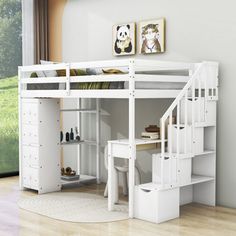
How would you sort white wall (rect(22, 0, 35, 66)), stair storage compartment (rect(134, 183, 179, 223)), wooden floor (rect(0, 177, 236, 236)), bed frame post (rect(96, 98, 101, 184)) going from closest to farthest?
wooden floor (rect(0, 177, 236, 236)) → stair storage compartment (rect(134, 183, 179, 223)) → bed frame post (rect(96, 98, 101, 184)) → white wall (rect(22, 0, 35, 66))

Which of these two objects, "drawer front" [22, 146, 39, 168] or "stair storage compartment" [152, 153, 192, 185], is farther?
"drawer front" [22, 146, 39, 168]

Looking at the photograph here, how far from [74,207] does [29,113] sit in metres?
1.25

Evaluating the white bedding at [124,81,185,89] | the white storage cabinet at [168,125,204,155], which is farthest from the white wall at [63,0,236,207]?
the white bedding at [124,81,185,89]

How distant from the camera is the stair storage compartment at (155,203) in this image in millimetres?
4129

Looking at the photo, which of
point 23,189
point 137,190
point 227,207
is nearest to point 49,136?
point 23,189

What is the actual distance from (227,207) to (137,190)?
3.29 ft

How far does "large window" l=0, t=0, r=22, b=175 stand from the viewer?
6.64 meters

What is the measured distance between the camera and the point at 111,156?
444cm

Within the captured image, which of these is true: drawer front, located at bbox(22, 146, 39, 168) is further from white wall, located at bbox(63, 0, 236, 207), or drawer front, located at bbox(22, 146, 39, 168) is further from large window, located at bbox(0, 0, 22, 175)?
large window, located at bbox(0, 0, 22, 175)

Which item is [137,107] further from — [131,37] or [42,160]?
[42,160]

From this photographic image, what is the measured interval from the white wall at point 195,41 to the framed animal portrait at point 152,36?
→ 0.06 metres

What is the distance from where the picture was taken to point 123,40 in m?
5.59

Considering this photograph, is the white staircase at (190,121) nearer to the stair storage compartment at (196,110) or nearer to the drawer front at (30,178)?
the stair storage compartment at (196,110)

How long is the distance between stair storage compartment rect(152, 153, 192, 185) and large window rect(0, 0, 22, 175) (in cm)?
281
